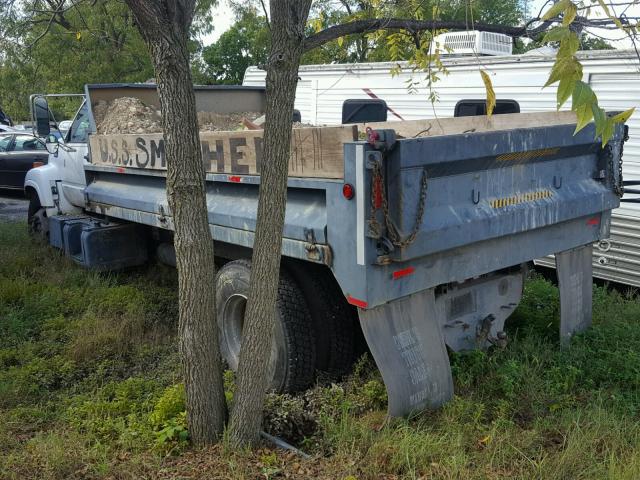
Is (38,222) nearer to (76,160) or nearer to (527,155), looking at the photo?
(76,160)

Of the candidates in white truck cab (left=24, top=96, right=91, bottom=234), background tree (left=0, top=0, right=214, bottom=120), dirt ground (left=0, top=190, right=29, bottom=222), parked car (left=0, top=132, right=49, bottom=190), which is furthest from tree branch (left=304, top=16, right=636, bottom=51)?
parked car (left=0, top=132, right=49, bottom=190)

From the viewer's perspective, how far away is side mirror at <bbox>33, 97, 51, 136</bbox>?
23.6ft

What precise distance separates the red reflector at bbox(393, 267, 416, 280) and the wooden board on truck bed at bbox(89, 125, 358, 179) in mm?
639

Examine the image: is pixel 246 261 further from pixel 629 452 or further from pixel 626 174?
pixel 626 174

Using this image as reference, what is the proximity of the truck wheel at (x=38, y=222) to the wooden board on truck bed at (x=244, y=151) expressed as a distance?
8.04 feet

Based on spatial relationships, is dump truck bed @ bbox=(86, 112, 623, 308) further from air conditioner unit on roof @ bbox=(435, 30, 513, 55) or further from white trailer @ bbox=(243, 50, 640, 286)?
air conditioner unit on roof @ bbox=(435, 30, 513, 55)

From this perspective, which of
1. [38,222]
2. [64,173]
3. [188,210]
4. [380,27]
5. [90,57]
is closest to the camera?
[188,210]

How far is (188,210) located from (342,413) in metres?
1.52

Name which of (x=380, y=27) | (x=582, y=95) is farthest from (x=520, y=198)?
(x=582, y=95)

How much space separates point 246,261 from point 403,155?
1629mm

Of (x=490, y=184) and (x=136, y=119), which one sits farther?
(x=136, y=119)

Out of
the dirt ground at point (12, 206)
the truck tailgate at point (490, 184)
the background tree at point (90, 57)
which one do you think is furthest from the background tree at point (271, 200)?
the dirt ground at point (12, 206)

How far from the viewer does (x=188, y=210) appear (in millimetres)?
3455

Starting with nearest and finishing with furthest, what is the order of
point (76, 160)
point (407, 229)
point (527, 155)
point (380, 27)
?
1. point (407, 229)
2. point (380, 27)
3. point (527, 155)
4. point (76, 160)
